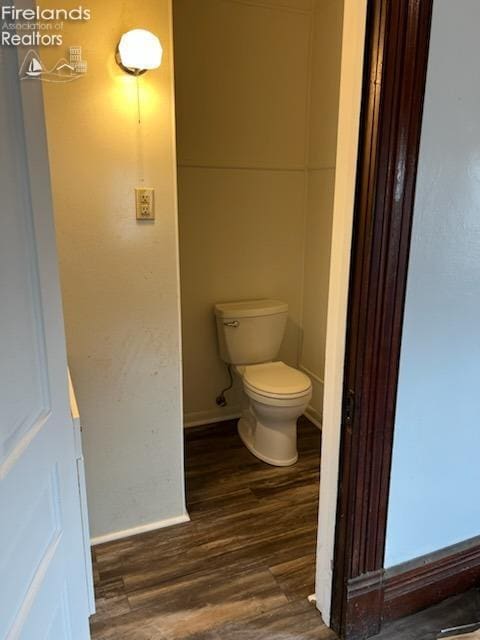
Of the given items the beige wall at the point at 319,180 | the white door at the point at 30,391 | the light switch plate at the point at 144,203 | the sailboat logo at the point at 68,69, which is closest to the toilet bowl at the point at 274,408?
the beige wall at the point at 319,180

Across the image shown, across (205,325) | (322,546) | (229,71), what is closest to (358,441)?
(322,546)

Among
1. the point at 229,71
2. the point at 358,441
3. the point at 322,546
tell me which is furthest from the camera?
the point at 229,71

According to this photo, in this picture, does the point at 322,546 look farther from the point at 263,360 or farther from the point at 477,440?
the point at 263,360

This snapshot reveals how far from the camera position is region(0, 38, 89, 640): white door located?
81cm

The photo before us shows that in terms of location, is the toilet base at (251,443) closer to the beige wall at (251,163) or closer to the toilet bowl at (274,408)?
the toilet bowl at (274,408)

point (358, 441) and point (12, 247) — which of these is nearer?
point (12, 247)

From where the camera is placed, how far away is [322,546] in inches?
63.7

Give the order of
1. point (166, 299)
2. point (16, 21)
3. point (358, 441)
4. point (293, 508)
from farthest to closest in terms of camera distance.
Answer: point (293, 508) < point (166, 299) < point (358, 441) < point (16, 21)

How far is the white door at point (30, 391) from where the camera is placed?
0.81 m

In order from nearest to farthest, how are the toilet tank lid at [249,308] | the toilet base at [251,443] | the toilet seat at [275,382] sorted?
the toilet seat at [275,382] < the toilet base at [251,443] < the toilet tank lid at [249,308]

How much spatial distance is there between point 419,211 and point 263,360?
5.49ft

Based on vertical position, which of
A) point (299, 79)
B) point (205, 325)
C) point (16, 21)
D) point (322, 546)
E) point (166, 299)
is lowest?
point (322, 546)

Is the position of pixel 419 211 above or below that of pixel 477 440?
above

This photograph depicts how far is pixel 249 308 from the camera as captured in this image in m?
2.81
